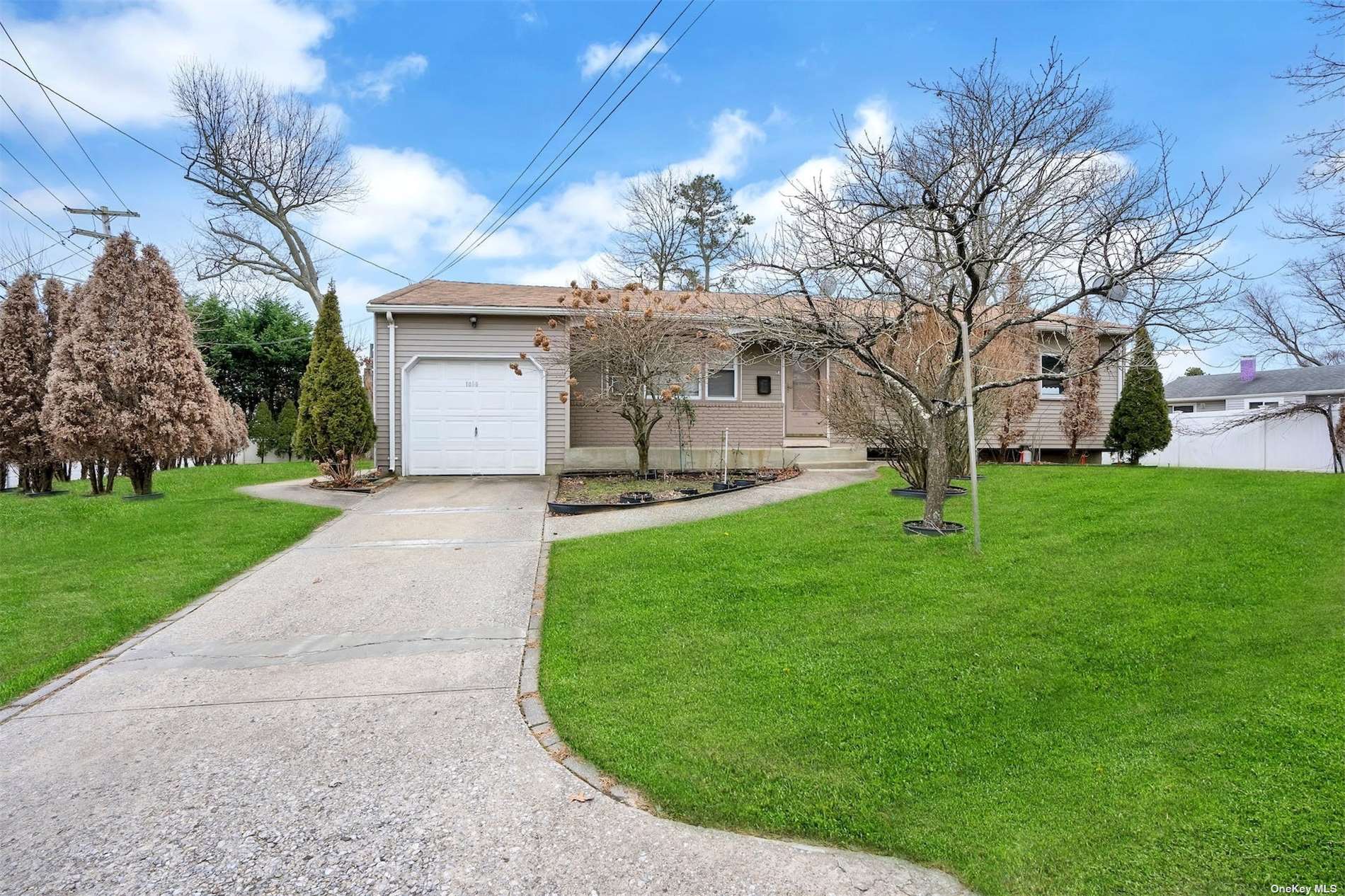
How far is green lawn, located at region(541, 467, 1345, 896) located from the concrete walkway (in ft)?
0.88

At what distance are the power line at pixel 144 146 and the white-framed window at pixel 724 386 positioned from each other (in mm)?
13267

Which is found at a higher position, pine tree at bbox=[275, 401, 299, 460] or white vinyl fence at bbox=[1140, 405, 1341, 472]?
pine tree at bbox=[275, 401, 299, 460]

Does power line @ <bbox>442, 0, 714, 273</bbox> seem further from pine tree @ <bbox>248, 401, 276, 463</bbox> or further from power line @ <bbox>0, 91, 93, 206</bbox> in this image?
pine tree @ <bbox>248, 401, 276, 463</bbox>

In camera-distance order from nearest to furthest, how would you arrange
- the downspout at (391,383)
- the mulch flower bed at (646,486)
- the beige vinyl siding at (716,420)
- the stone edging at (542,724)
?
the stone edging at (542,724)
the mulch flower bed at (646,486)
the downspout at (391,383)
the beige vinyl siding at (716,420)

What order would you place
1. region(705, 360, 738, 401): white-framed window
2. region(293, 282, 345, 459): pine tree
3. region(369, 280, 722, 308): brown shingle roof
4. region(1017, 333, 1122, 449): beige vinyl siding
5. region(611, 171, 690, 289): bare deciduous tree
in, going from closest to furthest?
region(293, 282, 345, 459): pine tree < region(369, 280, 722, 308): brown shingle roof < region(705, 360, 738, 401): white-framed window < region(1017, 333, 1122, 449): beige vinyl siding < region(611, 171, 690, 289): bare deciduous tree

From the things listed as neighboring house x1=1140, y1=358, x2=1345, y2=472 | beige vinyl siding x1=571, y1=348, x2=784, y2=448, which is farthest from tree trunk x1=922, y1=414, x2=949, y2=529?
neighboring house x1=1140, y1=358, x2=1345, y2=472

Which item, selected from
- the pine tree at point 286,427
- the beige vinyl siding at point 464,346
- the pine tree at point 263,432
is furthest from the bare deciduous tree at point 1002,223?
the pine tree at point 263,432

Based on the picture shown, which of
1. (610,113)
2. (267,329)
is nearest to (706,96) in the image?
(610,113)

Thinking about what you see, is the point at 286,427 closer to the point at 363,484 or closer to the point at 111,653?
the point at 363,484

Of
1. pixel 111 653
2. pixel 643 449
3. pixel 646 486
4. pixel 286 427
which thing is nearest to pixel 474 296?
pixel 643 449

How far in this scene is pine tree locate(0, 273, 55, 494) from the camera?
481 inches

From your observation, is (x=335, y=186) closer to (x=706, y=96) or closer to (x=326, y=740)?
(x=706, y=96)

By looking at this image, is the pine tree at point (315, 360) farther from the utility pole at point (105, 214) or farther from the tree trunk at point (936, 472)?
the tree trunk at point (936, 472)

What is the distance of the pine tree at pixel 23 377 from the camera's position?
40.1 feet
